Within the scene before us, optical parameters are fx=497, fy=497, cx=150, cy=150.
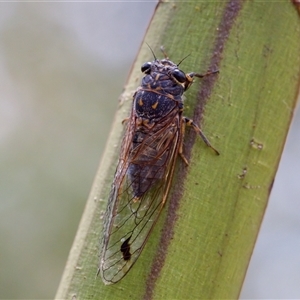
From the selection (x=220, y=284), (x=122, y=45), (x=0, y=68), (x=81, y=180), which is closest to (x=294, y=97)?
(x=220, y=284)

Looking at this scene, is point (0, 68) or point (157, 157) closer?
point (157, 157)

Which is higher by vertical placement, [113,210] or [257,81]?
[257,81]

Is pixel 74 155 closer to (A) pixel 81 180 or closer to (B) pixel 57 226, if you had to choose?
(A) pixel 81 180

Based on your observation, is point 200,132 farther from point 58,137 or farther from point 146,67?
point 58,137

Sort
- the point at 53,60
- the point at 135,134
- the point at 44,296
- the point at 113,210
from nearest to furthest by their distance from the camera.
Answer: the point at 113,210 → the point at 135,134 → the point at 44,296 → the point at 53,60

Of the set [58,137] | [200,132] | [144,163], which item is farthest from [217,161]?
[58,137]

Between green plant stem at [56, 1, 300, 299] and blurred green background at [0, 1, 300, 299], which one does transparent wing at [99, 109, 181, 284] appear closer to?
green plant stem at [56, 1, 300, 299]

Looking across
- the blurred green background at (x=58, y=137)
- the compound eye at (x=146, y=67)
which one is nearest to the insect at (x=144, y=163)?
the compound eye at (x=146, y=67)
